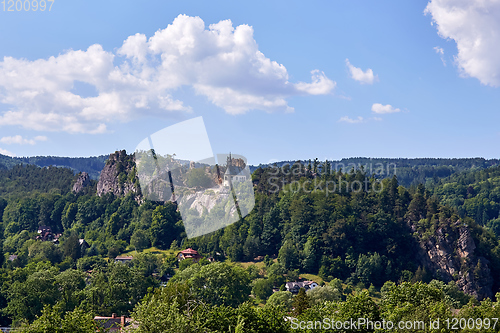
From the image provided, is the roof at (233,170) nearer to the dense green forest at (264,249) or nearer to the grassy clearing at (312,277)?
the dense green forest at (264,249)

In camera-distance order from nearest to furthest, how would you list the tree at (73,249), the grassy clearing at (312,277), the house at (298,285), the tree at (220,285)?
1. the tree at (220,285)
2. the house at (298,285)
3. the grassy clearing at (312,277)
4. the tree at (73,249)

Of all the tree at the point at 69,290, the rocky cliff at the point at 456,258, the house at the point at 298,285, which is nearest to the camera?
the tree at the point at 69,290

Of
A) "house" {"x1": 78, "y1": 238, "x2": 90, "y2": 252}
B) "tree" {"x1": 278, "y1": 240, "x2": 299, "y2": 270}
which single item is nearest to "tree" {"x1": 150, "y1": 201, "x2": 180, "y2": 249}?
"house" {"x1": 78, "y1": 238, "x2": 90, "y2": 252}

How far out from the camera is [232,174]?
9906cm

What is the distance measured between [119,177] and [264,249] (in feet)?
141

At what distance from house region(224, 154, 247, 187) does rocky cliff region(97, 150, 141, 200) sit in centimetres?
1986

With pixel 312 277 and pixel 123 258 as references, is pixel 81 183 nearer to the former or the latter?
pixel 123 258

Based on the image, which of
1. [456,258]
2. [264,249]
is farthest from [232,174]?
[456,258]

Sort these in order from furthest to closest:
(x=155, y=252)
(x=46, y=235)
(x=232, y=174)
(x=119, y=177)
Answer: (x=119, y=177) < (x=46, y=235) < (x=232, y=174) < (x=155, y=252)

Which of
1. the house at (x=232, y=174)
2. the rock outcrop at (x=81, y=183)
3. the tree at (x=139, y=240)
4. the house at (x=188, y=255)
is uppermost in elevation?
the house at (x=232, y=174)

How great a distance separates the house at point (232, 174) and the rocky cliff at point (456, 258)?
32064 millimetres

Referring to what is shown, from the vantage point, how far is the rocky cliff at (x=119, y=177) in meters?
110

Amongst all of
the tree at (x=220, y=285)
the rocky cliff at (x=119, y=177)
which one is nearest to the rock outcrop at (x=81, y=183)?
the rocky cliff at (x=119, y=177)

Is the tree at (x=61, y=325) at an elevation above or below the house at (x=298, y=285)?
above
